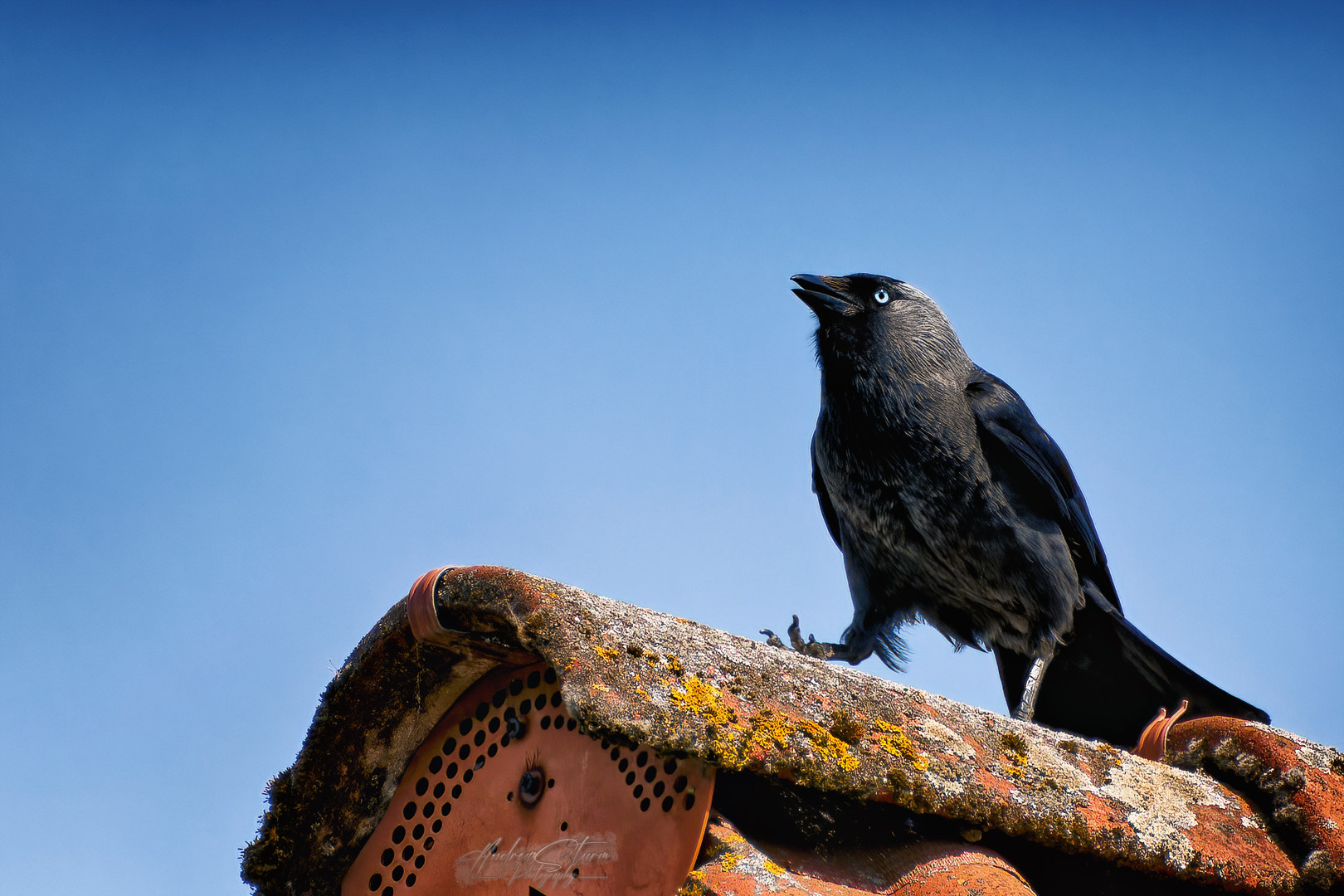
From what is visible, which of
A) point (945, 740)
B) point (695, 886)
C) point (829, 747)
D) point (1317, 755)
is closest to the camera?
point (695, 886)

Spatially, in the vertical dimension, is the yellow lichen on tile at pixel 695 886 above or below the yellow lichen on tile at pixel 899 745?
below

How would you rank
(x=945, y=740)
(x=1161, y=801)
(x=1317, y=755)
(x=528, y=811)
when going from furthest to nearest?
(x=1317, y=755)
(x=1161, y=801)
(x=945, y=740)
(x=528, y=811)

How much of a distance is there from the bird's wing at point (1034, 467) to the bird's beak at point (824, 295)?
0.65 metres

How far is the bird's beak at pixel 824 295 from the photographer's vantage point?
479cm

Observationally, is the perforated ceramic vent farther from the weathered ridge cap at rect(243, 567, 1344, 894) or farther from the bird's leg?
the bird's leg

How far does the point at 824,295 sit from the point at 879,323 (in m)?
0.29

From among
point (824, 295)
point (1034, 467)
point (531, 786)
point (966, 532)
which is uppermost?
point (824, 295)

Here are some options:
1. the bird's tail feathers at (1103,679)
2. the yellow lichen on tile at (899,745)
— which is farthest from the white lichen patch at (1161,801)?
the bird's tail feathers at (1103,679)

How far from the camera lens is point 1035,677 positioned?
4309 millimetres

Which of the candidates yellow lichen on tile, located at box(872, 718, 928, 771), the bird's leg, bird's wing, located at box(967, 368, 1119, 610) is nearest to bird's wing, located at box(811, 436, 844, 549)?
A: bird's wing, located at box(967, 368, 1119, 610)

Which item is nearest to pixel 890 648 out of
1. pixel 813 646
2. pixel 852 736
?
pixel 813 646

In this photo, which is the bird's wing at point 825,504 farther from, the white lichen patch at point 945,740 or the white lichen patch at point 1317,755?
the white lichen patch at point 945,740

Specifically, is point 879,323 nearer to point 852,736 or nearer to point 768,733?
point 852,736

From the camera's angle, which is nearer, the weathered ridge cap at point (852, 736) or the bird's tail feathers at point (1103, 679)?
the weathered ridge cap at point (852, 736)
